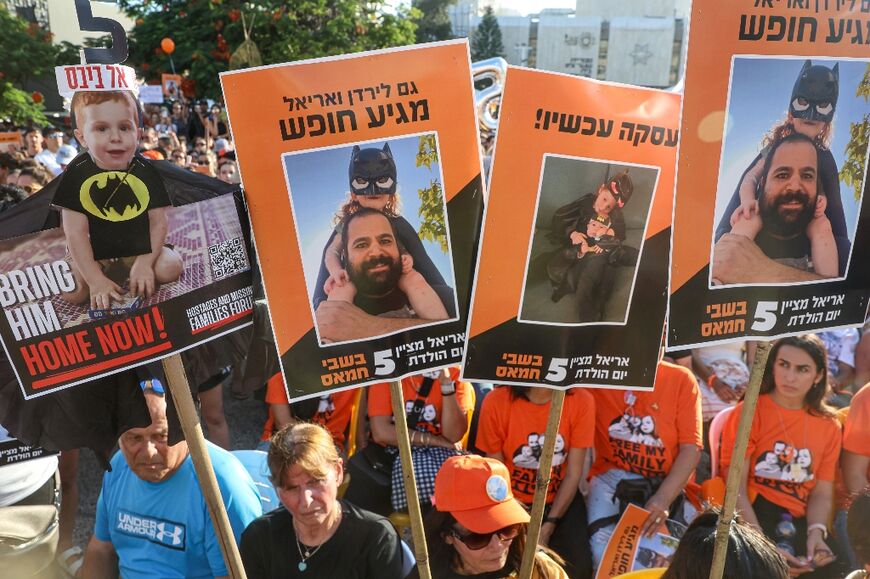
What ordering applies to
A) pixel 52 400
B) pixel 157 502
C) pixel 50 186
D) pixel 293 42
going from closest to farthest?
1. pixel 50 186
2. pixel 52 400
3. pixel 157 502
4. pixel 293 42

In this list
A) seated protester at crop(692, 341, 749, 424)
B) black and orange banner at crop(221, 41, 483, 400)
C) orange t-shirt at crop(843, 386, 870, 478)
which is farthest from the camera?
seated protester at crop(692, 341, 749, 424)

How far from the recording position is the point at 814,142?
67.2 inches

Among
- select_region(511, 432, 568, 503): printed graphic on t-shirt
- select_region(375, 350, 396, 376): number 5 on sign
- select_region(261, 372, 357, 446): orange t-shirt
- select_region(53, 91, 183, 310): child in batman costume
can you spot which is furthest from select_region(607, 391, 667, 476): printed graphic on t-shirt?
select_region(53, 91, 183, 310): child in batman costume

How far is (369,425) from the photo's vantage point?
3.61m

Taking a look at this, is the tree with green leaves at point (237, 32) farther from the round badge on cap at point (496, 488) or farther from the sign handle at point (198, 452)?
the sign handle at point (198, 452)

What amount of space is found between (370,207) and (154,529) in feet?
5.11

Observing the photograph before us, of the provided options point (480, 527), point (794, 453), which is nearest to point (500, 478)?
point (480, 527)

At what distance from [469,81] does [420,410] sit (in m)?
2.03

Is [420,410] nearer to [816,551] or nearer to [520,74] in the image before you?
[816,551]

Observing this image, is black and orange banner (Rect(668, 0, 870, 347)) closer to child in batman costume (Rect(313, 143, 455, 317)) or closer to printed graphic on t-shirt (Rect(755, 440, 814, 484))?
child in batman costume (Rect(313, 143, 455, 317))

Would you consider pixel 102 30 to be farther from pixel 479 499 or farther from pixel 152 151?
pixel 479 499

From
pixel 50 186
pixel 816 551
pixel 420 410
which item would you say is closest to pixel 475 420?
pixel 420 410

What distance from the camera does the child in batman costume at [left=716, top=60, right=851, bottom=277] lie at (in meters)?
1.67

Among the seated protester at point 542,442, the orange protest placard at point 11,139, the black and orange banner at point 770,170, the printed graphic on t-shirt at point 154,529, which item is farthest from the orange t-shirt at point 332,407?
the orange protest placard at point 11,139
